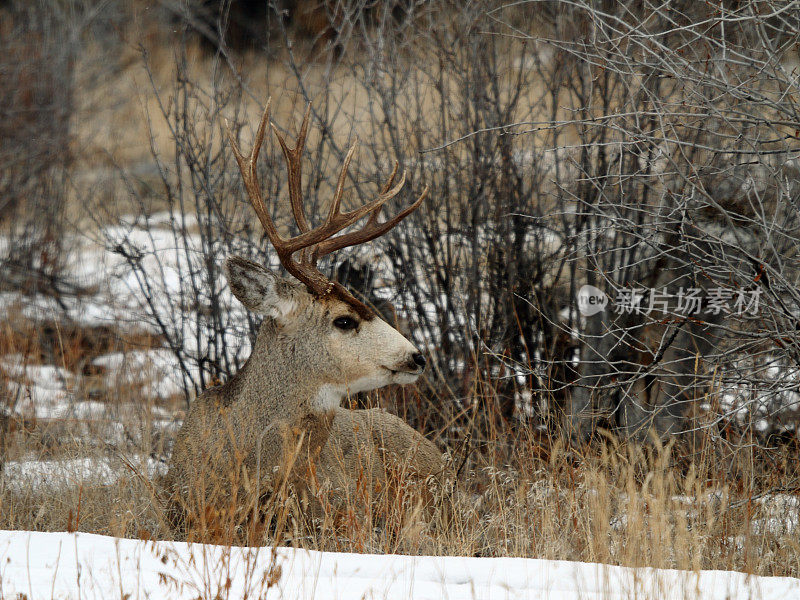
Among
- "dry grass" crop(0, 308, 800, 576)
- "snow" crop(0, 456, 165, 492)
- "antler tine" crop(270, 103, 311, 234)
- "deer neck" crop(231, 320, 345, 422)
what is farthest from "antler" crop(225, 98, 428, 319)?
"snow" crop(0, 456, 165, 492)

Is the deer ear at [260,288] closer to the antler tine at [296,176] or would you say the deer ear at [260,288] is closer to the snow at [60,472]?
the antler tine at [296,176]

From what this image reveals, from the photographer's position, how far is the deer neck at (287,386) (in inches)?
163

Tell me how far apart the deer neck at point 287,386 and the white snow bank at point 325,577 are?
3.70 feet

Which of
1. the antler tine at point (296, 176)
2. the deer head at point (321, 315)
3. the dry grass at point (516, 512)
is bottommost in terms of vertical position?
the dry grass at point (516, 512)

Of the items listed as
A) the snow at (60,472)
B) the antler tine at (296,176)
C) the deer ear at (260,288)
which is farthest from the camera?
the snow at (60,472)

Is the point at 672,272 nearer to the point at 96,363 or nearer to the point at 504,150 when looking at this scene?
the point at 504,150

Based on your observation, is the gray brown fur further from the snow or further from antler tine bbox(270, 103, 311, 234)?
the snow

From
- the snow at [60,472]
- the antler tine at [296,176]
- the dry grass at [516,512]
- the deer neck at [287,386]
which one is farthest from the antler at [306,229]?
the snow at [60,472]

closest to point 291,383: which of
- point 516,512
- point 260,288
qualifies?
point 260,288

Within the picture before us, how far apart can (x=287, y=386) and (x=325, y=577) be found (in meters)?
1.45

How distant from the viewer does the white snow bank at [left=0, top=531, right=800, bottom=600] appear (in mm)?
2594

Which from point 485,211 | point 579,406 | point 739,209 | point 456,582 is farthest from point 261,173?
point 456,582

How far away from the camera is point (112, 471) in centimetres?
492

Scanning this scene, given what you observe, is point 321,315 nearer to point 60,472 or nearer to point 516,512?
point 516,512
